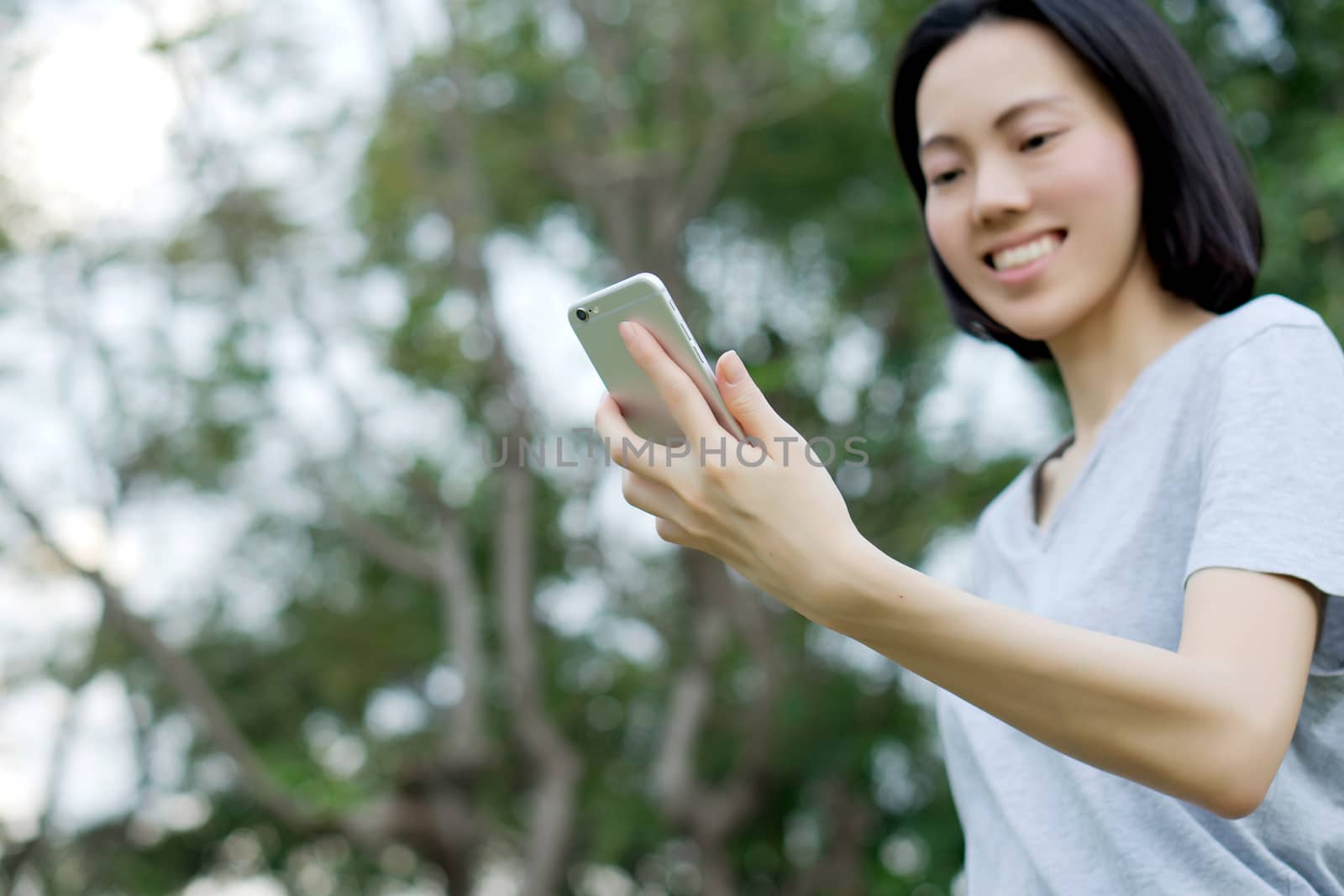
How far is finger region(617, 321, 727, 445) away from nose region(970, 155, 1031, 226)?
0.45 m

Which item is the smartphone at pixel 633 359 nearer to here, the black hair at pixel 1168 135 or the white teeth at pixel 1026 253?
the white teeth at pixel 1026 253

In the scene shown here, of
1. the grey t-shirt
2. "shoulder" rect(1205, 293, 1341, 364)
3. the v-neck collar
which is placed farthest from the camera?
the v-neck collar

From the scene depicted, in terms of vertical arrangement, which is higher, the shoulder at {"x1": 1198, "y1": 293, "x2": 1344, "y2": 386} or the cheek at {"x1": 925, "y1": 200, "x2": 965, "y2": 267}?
the cheek at {"x1": 925, "y1": 200, "x2": 965, "y2": 267}

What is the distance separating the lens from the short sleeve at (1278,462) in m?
0.85

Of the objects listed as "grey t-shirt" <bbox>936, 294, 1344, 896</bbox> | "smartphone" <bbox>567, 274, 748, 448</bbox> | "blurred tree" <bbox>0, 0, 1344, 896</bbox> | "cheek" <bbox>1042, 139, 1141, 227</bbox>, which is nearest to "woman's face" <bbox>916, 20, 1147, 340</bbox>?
"cheek" <bbox>1042, 139, 1141, 227</bbox>

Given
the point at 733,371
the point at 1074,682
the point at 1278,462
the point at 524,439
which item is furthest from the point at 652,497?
the point at 524,439

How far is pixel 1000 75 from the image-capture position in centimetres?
117

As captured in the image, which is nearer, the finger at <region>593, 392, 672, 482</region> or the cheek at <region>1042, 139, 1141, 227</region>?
the finger at <region>593, 392, 672, 482</region>

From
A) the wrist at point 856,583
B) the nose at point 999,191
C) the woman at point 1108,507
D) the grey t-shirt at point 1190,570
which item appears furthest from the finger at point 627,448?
Answer: the nose at point 999,191

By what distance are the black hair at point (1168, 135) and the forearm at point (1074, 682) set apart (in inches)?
21.2

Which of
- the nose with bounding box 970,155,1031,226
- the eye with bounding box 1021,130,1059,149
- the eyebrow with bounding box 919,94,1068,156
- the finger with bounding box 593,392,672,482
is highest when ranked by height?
the eyebrow with bounding box 919,94,1068,156

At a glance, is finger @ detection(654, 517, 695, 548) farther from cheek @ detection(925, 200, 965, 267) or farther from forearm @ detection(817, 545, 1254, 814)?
cheek @ detection(925, 200, 965, 267)

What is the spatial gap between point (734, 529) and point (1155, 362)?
1.74 feet

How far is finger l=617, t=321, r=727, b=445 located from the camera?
855 mm
